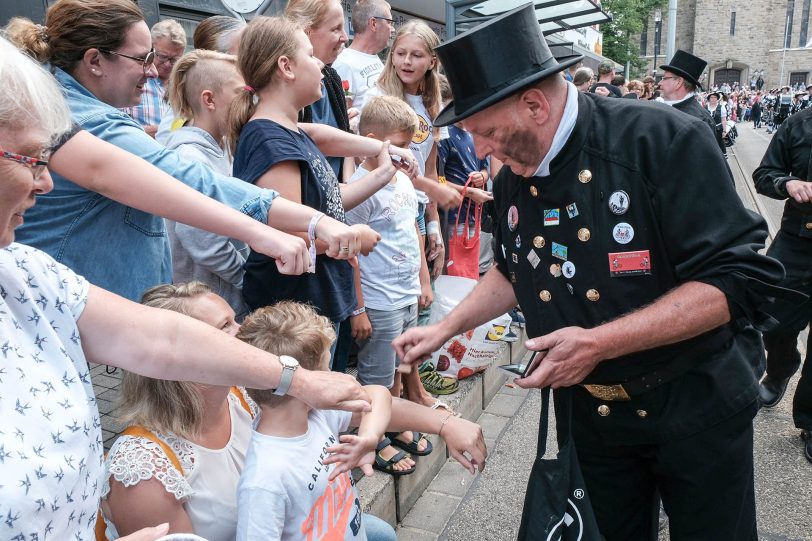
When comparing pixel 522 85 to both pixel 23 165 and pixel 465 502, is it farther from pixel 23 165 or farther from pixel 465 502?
pixel 465 502

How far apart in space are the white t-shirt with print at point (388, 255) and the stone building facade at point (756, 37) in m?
61.0

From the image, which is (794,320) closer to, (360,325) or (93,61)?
(360,325)

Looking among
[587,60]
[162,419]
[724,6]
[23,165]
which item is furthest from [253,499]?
[724,6]

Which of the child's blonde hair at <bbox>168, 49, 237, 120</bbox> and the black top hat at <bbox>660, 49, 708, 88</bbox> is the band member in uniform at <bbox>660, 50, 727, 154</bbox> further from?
the child's blonde hair at <bbox>168, 49, 237, 120</bbox>

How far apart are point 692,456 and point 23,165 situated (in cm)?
187

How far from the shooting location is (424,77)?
167 inches

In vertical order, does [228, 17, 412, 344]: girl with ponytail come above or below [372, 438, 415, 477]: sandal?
above

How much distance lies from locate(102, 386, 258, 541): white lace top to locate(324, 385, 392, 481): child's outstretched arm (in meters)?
0.32

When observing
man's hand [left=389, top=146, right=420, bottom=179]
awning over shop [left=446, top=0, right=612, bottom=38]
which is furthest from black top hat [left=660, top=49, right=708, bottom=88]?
man's hand [left=389, top=146, right=420, bottom=179]

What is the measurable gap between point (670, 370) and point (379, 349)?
169 centimetres

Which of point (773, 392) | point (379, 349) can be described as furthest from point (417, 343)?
point (773, 392)

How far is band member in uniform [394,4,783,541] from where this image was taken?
1.73 metres

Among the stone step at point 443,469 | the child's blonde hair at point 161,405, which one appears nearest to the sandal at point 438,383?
the stone step at point 443,469

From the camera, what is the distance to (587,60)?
21.3m
